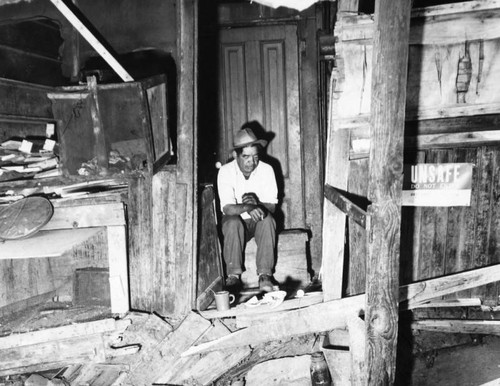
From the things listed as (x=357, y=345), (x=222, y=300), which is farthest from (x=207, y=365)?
(x=357, y=345)

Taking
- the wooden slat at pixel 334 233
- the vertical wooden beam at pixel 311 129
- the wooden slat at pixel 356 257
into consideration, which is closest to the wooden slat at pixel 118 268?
the wooden slat at pixel 334 233

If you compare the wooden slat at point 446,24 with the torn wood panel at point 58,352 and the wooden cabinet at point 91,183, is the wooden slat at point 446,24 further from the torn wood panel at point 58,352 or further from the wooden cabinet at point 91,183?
the torn wood panel at point 58,352

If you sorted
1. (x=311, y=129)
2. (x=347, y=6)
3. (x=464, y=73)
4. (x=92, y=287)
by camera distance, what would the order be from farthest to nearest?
→ (x=311, y=129) < (x=92, y=287) < (x=347, y=6) < (x=464, y=73)

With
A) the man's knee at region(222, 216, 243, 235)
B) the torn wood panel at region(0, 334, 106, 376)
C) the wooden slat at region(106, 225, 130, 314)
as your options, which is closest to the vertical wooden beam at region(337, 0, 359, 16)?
the man's knee at region(222, 216, 243, 235)

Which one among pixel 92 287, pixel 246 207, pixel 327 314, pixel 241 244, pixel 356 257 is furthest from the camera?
pixel 246 207

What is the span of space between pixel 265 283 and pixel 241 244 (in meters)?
0.55

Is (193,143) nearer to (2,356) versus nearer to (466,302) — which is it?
(2,356)

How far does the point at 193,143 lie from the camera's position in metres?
4.33

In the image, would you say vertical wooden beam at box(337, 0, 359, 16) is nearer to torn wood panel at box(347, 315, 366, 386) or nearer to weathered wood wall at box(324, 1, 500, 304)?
weathered wood wall at box(324, 1, 500, 304)

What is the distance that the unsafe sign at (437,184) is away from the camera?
5.18 meters

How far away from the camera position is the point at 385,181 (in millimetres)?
3229

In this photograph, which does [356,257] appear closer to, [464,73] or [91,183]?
[464,73]

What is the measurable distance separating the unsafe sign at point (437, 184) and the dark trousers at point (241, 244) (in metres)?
1.69

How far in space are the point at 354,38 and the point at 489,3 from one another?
1.15 meters
